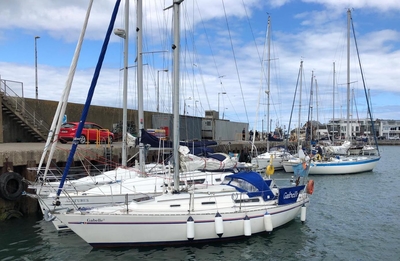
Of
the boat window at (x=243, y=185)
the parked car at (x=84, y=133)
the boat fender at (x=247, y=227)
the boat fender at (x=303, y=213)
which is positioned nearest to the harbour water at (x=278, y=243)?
the boat fender at (x=303, y=213)

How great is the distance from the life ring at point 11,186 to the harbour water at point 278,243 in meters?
1.08

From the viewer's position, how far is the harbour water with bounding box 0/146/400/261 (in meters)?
11.2

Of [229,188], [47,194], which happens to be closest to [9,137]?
[47,194]

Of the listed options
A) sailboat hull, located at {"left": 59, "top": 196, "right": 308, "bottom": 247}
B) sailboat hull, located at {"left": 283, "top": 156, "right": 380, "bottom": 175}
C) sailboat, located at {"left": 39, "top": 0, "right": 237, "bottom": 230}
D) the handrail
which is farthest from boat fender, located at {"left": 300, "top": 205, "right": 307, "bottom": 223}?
the handrail

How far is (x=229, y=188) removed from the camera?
13.9 meters

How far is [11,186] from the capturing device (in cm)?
1505

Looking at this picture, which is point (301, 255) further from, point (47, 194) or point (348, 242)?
point (47, 194)

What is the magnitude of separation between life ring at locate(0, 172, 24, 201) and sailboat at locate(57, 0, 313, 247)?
17.2 ft

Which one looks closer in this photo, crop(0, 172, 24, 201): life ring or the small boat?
the small boat

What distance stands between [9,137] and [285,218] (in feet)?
64.1

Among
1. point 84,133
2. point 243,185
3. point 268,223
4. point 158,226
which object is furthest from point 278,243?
point 84,133

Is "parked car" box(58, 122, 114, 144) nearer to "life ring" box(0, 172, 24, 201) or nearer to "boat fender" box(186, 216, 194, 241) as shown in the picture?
"life ring" box(0, 172, 24, 201)

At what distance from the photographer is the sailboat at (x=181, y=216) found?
11.0m

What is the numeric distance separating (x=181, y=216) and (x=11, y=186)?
823 cm
